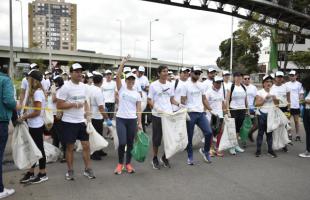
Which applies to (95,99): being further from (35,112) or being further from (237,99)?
(237,99)

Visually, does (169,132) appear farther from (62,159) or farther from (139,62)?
(139,62)

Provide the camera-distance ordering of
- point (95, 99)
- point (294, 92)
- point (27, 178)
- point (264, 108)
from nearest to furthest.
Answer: point (27, 178) → point (95, 99) → point (264, 108) → point (294, 92)

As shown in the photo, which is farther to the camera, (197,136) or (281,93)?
(281,93)

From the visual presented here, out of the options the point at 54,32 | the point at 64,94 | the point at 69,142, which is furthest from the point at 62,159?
the point at 54,32

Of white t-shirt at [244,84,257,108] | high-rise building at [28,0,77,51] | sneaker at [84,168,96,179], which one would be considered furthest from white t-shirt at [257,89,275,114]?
high-rise building at [28,0,77,51]

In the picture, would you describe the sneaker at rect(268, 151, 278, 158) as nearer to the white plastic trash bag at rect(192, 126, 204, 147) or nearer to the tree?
the white plastic trash bag at rect(192, 126, 204, 147)

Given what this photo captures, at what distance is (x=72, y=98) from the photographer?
5.40 metres

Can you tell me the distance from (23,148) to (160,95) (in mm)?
2691

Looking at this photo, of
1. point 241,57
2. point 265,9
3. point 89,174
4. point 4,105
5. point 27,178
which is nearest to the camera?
point 4,105

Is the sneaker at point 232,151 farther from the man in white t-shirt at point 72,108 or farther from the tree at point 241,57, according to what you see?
the tree at point 241,57

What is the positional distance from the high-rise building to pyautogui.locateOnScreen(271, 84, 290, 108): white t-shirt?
276 ft

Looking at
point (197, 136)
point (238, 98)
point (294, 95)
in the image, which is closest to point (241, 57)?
point (294, 95)

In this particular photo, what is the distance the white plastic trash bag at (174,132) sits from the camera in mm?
6371

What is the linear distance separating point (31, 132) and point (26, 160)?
1.53 ft
